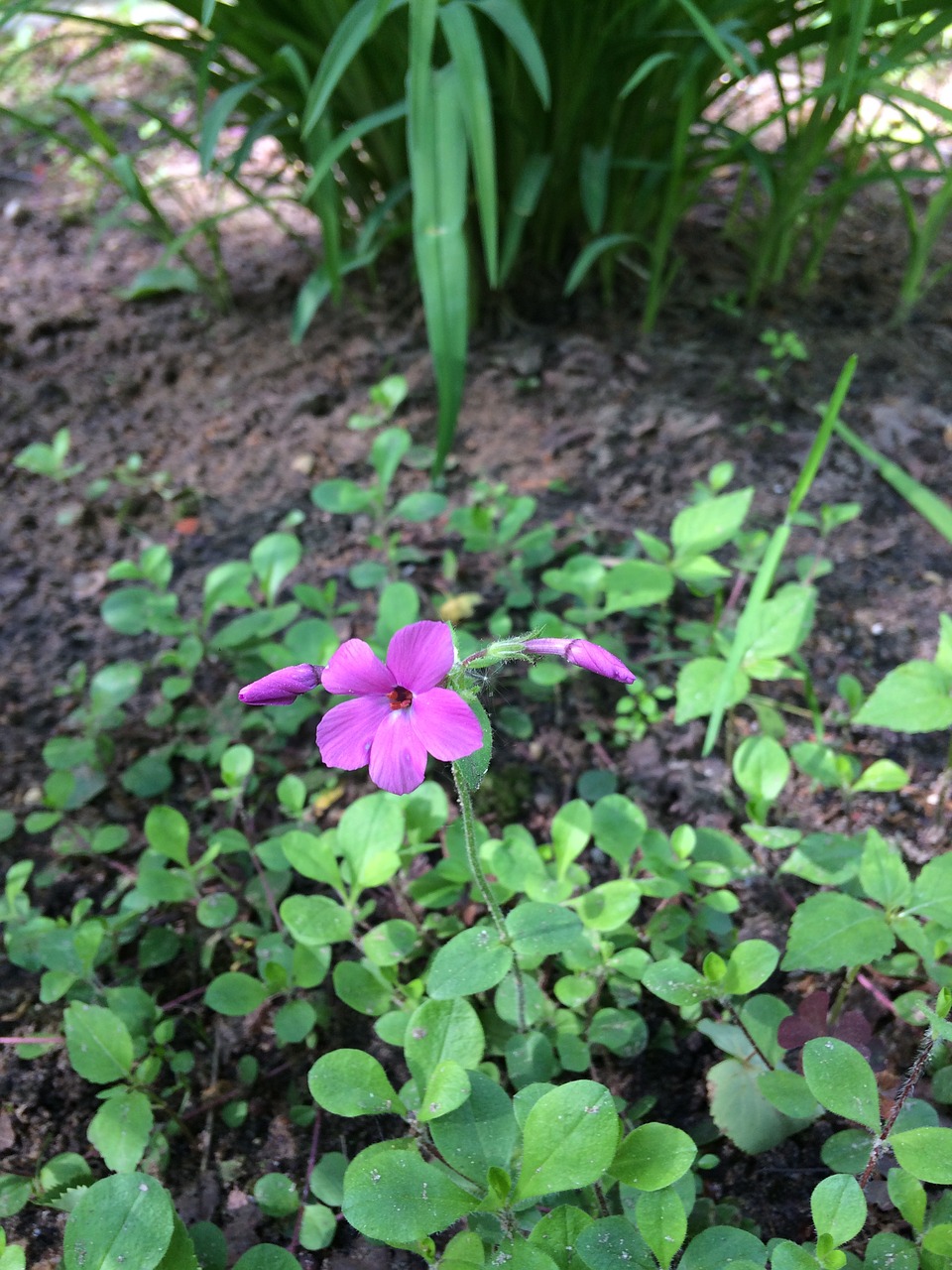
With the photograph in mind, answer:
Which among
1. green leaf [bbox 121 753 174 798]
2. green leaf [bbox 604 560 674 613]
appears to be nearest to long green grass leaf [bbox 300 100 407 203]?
green leaf [bbox 604 560 674 613]

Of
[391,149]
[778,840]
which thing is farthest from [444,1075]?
[391,149]

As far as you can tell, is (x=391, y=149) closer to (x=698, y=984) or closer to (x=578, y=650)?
(x=578, y=650)

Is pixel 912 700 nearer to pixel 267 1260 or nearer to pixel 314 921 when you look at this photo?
pixel 314 921

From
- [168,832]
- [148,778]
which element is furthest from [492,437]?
[168,832]

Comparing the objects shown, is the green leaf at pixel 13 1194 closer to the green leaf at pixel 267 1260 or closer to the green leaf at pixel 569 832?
the green leaf at pixel 267 1260

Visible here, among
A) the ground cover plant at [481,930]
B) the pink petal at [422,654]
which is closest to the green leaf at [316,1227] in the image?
the ground cover plant at [481,930]

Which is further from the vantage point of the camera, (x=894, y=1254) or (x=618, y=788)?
(x=618, y=788)
